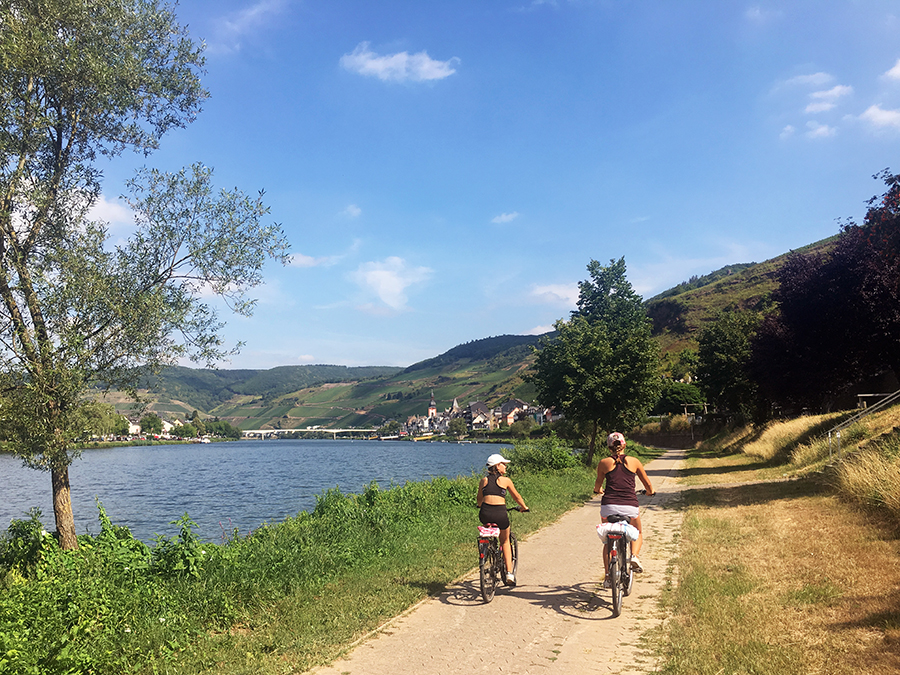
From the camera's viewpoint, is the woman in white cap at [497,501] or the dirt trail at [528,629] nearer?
the dirt trail at [528,629]

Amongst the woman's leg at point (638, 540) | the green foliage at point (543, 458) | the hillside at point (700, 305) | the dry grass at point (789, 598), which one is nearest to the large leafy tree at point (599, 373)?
the green foliage at point (543, 458)

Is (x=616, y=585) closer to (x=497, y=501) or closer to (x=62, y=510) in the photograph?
(x=497, y=501)

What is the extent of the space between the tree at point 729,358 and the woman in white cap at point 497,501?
39153 mm

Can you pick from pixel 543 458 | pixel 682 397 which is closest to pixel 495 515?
pixel 543 458

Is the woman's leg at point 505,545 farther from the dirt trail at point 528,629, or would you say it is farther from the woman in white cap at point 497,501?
the dirt trail at point 528,629

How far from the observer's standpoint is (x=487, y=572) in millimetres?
7832

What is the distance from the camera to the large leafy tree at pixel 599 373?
2778 centimetres

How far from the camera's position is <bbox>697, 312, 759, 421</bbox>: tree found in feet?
145

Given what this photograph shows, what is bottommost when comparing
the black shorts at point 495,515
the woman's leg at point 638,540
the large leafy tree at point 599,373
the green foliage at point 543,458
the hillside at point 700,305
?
the green foliage at point 543,458

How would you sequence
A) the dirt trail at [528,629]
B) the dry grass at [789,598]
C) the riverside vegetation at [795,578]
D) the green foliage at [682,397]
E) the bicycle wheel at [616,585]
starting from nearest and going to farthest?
the dry grass at [789,598] < the riverside vegetation at [795,578] < the dirt trail at [528,629] < the bicycle wheel at [616,585] < the green foliage at [682,397]

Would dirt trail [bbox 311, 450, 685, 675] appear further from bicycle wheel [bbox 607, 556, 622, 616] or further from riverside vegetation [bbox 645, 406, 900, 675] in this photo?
riverside vegetation [bbox 645, 406, 900, 675]

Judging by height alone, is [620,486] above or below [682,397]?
above

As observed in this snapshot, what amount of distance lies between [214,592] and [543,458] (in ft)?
68.8

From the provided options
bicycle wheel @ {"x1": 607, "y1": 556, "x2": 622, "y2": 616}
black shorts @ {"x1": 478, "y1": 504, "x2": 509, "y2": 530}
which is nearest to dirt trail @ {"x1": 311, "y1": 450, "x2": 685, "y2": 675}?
bicycle wheel @ {"x1": 607, "y1": 556, "x2": 622, "y2": 616}
